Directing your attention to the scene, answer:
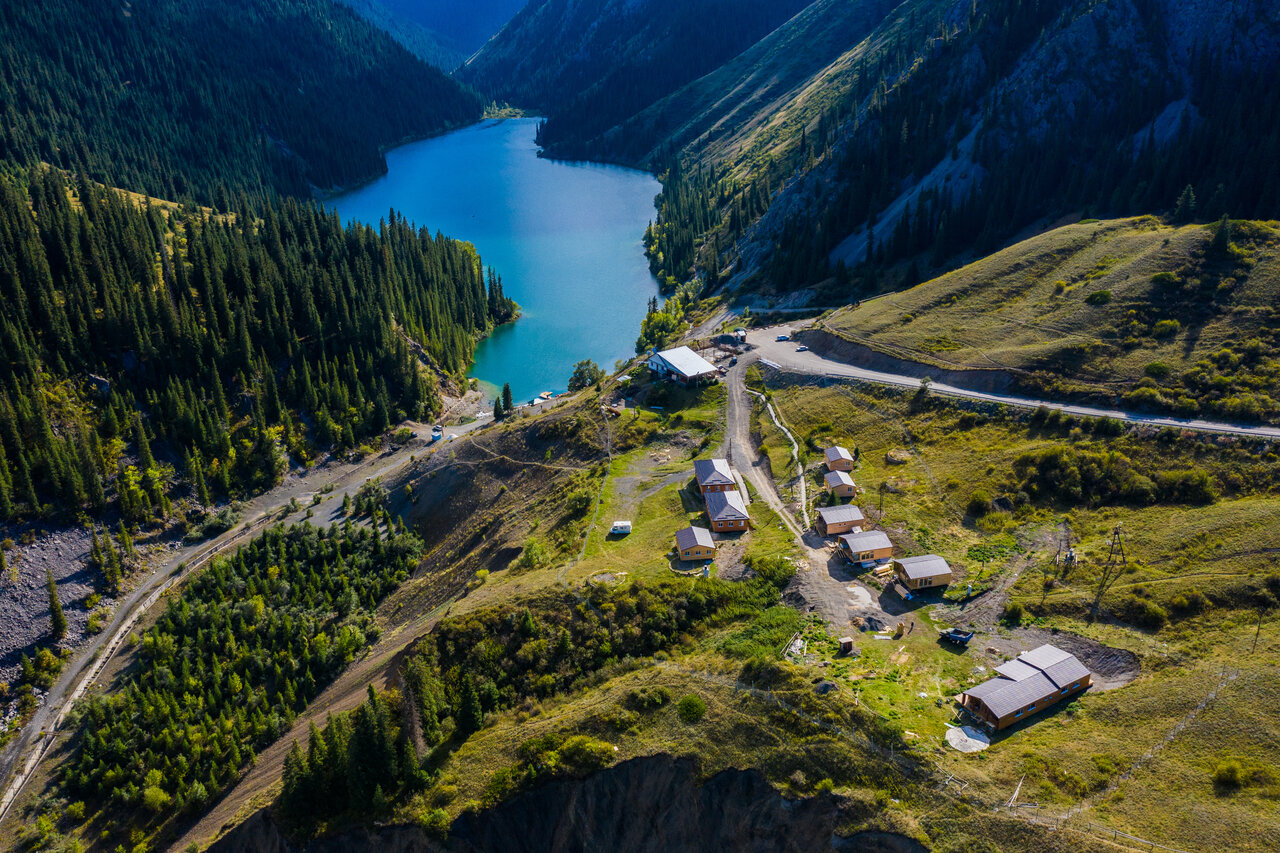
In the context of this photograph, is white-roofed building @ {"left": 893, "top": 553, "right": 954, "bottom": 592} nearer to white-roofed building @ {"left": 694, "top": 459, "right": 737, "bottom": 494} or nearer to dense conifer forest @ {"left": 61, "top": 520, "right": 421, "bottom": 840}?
white-roofed building @ {"left": 694, "top": 459, "right": 737, "bottom": 494}

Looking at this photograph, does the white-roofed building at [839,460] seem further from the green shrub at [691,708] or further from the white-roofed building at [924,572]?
the green shrub at [691,708]

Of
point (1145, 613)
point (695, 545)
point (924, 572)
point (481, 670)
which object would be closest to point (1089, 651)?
point (1145, 613)

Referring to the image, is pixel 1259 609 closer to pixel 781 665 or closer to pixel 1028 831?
pixel 1028 831

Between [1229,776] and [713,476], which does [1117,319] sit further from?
[1229,776]

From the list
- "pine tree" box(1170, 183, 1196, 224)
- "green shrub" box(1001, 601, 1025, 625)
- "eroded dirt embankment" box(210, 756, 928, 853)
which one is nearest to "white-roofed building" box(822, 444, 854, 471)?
"green shrub" box(1001, 601, 1025, 625)

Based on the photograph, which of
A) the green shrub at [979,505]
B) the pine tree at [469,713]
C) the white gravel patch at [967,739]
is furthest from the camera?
the green shrub at [979,505]

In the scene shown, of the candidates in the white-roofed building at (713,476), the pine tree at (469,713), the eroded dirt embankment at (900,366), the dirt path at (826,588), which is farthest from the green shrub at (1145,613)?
the pine tree at (469,713)
